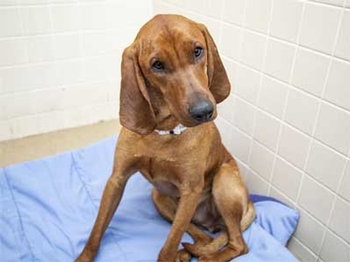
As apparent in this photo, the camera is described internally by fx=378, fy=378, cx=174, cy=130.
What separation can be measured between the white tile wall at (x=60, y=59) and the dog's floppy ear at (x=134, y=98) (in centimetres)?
103

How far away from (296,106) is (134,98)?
0.61 m

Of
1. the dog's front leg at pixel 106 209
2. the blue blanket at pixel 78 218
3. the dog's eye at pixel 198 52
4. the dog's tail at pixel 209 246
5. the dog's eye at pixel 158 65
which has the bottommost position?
the blue blanket at pixel 78 218

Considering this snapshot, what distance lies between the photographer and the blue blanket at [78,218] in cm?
139

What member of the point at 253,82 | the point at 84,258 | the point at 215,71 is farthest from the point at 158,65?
the point at 84,258

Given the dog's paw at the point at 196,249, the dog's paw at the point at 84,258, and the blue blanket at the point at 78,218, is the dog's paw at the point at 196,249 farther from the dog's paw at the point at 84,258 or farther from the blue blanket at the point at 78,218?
the dog's paw at the point at 84,258

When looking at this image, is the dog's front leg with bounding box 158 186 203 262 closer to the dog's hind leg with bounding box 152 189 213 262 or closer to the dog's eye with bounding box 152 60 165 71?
the dog's hind leg with bounding box 152 189 213 262

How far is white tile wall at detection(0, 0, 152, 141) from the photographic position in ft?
6.23

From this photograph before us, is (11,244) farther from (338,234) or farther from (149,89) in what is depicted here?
(338,234)

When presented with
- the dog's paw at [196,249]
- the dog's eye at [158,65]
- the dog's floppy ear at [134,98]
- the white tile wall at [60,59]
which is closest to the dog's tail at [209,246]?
the dog's paw at [196,249]

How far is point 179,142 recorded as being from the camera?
121 cm

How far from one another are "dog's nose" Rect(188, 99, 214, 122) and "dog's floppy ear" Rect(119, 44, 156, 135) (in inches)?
7.0

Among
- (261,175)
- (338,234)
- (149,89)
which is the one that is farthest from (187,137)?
(338,234)

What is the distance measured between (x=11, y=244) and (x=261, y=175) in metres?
1.02

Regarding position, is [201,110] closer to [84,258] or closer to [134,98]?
[134,98]
